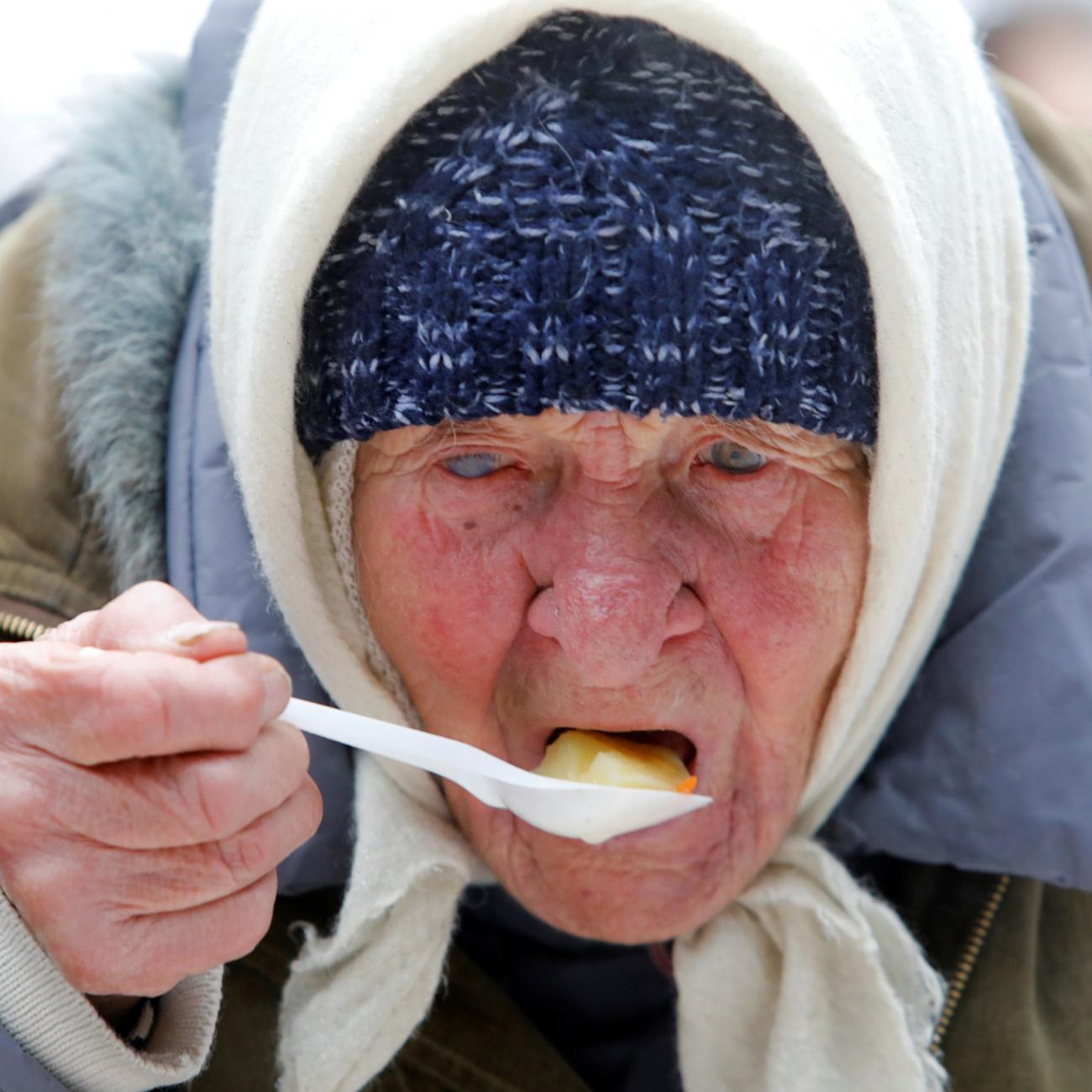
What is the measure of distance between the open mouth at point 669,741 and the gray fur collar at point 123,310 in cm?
47

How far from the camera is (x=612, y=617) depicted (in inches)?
40.9

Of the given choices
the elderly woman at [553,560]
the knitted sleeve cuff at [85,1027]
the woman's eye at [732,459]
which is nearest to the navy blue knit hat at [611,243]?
the elderly woman at [553,560]

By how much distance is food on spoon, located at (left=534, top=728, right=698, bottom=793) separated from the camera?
1090 millimetres

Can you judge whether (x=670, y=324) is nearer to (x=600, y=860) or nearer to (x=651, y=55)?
(x=651, y=55)

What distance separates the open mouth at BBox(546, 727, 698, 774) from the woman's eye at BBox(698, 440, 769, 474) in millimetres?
248

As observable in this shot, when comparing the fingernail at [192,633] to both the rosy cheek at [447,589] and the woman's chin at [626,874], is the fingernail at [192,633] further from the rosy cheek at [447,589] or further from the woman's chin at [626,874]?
the woman's chin at [626,874]

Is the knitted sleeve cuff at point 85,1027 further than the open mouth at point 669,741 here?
No

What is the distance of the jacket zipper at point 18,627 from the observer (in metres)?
1.16

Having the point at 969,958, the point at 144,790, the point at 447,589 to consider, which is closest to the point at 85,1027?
the point at 144,790

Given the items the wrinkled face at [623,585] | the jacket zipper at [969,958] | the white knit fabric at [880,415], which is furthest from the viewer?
the jacket zipper at [969,958]

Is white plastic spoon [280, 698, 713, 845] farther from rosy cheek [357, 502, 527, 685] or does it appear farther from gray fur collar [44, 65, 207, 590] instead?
gray fur collar [44, 65, 207, 590]

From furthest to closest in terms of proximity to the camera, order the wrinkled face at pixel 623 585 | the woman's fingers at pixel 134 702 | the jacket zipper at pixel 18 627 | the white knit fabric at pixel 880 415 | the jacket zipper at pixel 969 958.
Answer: the jacket zipper at pixel 969 958 → the jacket zipper at pixel 18 627 → the wrinkled face at pixel 623 585 → the white knit fabric at pixel 880 415 → the woman's fingers at pixel 134 702

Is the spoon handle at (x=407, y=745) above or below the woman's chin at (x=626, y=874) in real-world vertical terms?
above

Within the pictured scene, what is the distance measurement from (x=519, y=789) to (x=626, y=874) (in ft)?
0.64
